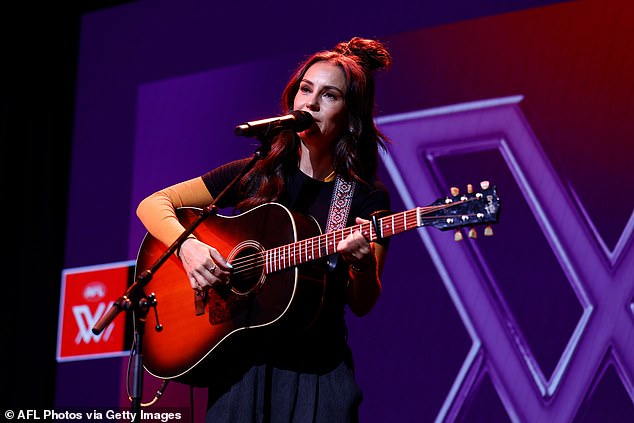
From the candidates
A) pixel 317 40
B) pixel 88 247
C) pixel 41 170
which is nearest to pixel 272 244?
pixel 317 40

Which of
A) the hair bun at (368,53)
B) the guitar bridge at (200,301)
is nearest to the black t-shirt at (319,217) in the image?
the guitar bridge at (200,301)

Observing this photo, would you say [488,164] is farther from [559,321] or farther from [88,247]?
[88,247]

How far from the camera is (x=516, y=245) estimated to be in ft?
10.5

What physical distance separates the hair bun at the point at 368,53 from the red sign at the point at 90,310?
1903 millimetres

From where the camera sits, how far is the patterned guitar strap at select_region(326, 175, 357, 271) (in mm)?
2455

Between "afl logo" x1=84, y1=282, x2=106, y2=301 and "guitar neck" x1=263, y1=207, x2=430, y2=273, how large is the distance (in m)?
2.03

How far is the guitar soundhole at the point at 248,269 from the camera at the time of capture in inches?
97.3

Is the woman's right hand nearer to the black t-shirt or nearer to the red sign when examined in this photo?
the black t-shirt

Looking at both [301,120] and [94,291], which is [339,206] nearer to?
[301,120]

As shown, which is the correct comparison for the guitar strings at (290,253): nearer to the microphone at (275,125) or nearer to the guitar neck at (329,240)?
the guitar neck at (329,240)

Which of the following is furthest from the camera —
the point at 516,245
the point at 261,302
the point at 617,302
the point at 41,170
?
the point at 41,170

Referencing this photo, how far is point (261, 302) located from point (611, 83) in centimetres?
170

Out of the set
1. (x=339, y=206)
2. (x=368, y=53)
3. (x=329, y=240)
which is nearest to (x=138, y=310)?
(x=329, y=240)

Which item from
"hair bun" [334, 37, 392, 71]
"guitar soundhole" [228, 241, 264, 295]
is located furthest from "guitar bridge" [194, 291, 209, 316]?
"hair bun" [334, 37, 392, 71]
